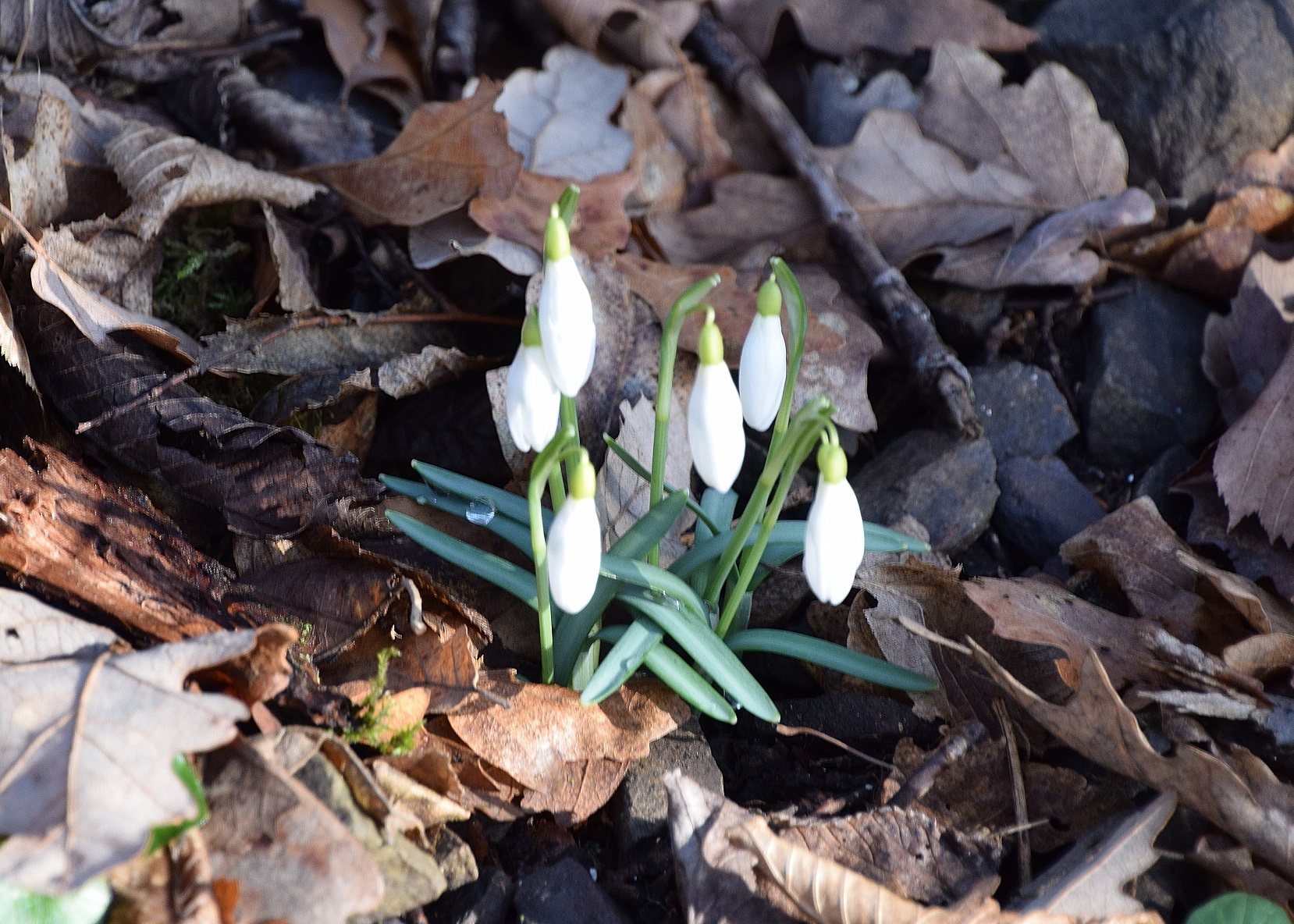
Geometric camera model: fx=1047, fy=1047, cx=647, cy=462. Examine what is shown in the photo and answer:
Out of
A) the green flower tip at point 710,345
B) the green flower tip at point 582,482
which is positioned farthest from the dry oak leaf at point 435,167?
the green flower tip at point 582,482

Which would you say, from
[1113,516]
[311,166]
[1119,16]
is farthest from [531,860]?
[1119,16]

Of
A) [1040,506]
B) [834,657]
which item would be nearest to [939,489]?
→ [1040,506]

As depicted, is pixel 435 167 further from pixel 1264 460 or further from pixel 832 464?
pixel 1264 460

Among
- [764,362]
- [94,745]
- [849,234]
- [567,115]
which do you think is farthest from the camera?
[567,115]

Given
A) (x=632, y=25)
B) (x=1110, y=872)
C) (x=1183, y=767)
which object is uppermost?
(x=632, y=25)

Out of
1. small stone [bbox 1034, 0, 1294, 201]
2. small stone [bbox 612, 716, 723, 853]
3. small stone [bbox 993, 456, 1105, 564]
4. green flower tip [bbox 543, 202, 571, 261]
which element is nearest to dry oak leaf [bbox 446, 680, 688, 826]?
small stone [bbox 612, 716, 723, 853]

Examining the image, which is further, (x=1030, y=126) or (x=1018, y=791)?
(x=1030, y=126)

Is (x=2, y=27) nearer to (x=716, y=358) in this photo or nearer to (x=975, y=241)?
(x=716, y=358)
